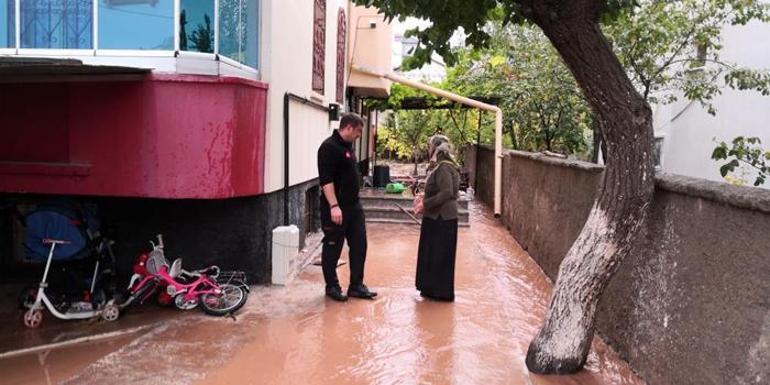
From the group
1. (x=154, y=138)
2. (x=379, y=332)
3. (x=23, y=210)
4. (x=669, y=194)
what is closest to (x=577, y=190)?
(x=669, y=194)

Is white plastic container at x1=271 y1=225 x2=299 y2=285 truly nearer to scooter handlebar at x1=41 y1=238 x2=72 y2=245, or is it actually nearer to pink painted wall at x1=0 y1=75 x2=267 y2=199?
pink painted wall at x1=0 y1=75 x2=267 y2=199

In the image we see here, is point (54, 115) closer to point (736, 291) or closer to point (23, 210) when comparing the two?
point (23, 210)

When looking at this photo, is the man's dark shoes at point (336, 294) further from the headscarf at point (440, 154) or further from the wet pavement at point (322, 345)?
the headscarf at point (440, 154)

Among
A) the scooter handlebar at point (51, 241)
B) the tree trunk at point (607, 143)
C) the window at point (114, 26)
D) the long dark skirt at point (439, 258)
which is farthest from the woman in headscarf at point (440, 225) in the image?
the scooter handlebar at point (51, 241)

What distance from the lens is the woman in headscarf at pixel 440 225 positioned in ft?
19.9

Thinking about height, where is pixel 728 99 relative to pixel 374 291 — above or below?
above

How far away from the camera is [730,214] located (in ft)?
11.1

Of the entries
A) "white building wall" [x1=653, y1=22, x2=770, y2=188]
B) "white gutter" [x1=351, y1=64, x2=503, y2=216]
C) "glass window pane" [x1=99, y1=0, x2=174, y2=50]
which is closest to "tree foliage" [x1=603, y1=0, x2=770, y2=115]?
"white building wall" [x1=653, y1=22, x2=770, y2=188]

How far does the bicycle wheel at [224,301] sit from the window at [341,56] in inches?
244

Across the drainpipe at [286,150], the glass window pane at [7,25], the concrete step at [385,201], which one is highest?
the glass window pane at [7,25]

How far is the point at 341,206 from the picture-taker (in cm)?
605

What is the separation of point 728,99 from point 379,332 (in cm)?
954

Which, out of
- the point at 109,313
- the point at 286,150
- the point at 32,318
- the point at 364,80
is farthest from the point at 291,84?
the point at 364,80

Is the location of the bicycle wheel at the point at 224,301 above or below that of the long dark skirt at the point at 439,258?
below
